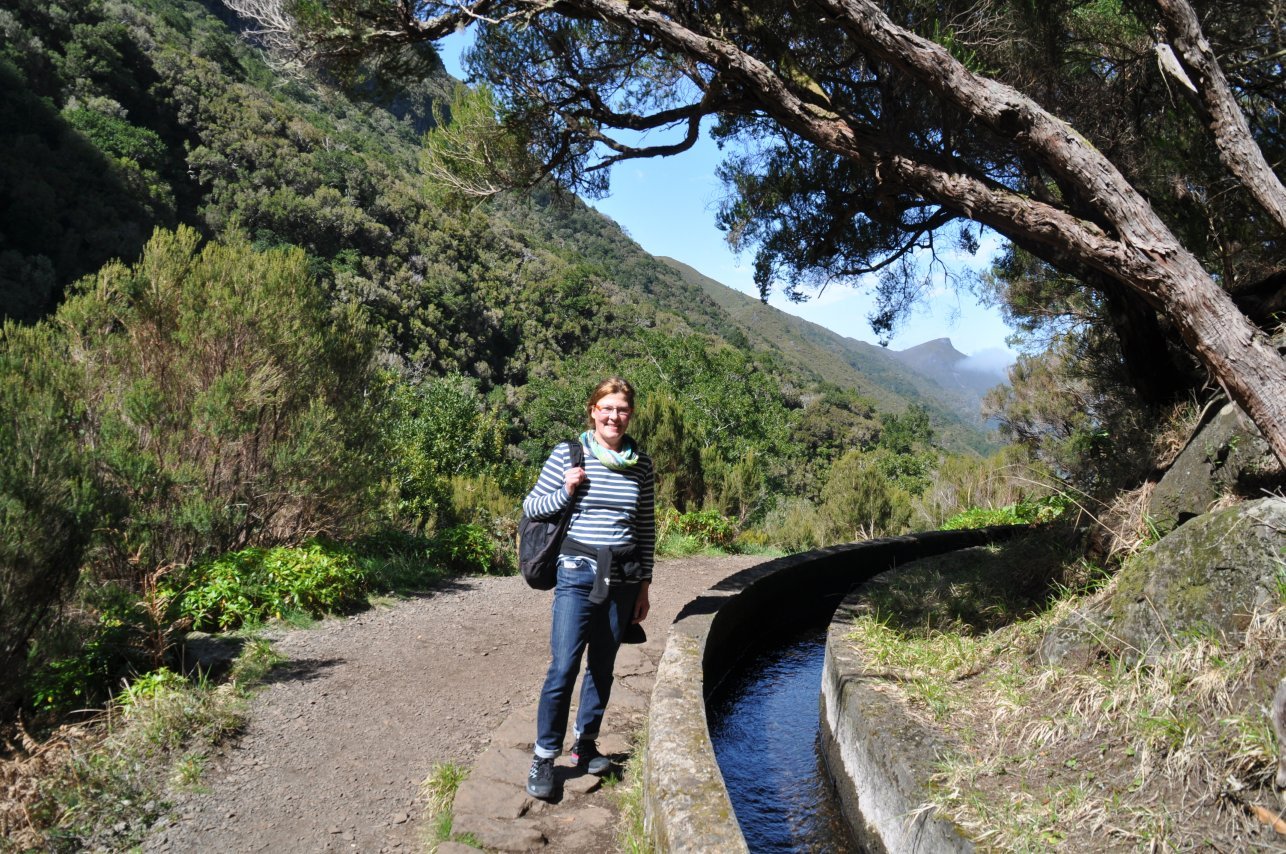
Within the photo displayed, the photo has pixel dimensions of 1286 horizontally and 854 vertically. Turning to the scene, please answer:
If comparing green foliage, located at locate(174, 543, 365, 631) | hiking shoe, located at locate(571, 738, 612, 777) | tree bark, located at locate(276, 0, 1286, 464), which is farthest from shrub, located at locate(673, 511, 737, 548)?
hiking shoe, located at locate(571, 738, 612, 777)

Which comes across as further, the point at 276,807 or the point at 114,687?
the point at 114,687

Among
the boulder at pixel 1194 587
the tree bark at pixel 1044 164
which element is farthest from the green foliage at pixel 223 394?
the boulder at pixel 1194 587

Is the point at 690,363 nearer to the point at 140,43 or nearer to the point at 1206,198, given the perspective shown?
the point at 1206,198

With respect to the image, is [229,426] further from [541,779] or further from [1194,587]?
[1194,587]

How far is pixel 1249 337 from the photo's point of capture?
3.66 m

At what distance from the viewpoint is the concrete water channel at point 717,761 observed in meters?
2.48

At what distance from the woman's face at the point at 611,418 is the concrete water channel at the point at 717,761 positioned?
114 centimetres

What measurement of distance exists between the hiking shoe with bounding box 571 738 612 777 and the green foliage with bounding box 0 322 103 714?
8.23ft

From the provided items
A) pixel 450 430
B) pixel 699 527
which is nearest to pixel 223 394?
pixel 699 527

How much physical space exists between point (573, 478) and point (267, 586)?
3.53 metres

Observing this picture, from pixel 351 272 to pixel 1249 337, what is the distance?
40489 millimetres

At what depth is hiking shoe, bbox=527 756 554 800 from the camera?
2953 mm

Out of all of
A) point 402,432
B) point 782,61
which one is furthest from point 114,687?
point 402,432

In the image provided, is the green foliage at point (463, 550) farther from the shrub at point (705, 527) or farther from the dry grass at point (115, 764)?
the dry grass at point (115, 764)
